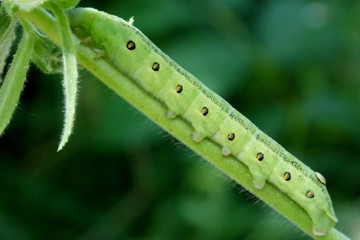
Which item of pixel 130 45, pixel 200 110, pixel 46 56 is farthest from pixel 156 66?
pixel 46 56

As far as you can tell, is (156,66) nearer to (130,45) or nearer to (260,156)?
(130,45)

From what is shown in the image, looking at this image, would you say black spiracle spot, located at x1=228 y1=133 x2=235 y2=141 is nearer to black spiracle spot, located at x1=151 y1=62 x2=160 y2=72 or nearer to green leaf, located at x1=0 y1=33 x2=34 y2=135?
black spiracle spot, located at x1=151 y1=62 x2=160 y2=72

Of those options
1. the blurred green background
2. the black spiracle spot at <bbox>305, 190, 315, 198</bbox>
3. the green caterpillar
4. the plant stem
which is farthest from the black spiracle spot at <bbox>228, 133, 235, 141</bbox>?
the blurred green background

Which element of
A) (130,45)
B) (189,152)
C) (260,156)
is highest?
(130,45)

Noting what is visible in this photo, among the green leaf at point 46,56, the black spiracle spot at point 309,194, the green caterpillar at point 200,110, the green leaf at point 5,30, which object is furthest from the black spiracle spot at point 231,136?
the green leaf at point 5,30

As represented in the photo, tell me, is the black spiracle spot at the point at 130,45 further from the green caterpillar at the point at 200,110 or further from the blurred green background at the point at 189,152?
the blurred green background at the point at 189,152

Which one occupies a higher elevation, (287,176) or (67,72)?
(67,72)
